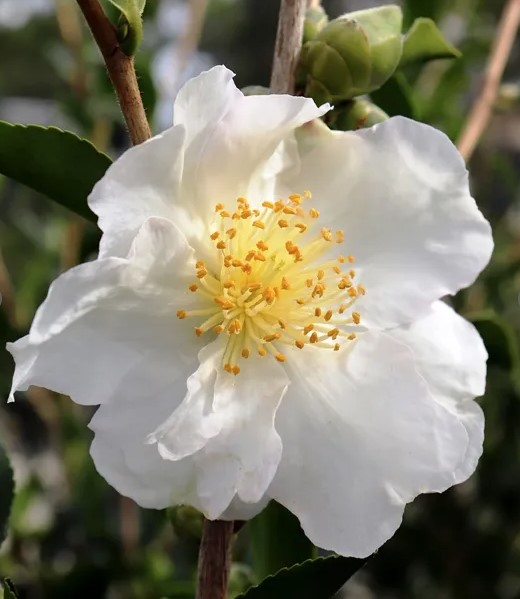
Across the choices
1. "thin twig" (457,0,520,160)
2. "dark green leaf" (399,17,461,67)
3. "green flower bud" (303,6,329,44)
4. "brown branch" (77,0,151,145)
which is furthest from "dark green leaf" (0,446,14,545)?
"thin twig" (457,0,520,160)

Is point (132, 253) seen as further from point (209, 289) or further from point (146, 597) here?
point (146, 597)

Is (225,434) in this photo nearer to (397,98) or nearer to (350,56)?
(350,56)

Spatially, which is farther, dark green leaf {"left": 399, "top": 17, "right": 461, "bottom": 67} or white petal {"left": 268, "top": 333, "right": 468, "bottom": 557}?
dark green leaf {"left": 399, "top": 17, "right": 461, "bottom": 67}

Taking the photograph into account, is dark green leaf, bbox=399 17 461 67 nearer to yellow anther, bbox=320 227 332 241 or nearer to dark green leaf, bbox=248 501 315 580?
yellow anther, bbox=320 227 332 241

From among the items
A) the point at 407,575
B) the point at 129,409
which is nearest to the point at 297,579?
the point at 129,409

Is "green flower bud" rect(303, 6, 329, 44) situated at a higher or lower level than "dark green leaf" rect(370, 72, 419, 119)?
higher

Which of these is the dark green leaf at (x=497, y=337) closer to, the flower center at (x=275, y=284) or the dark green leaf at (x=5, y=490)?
the flower center at (x=275, y=284)
